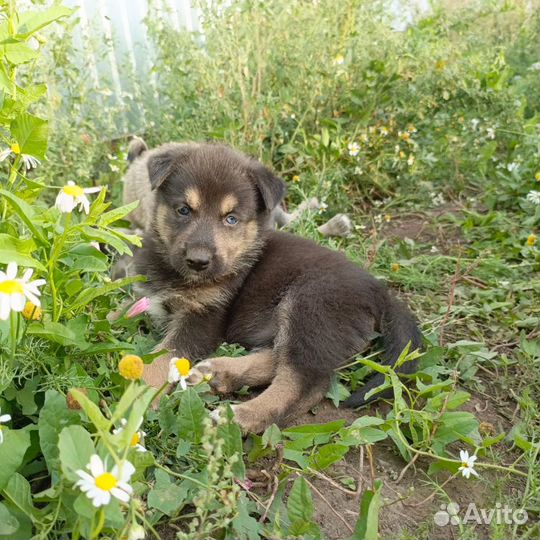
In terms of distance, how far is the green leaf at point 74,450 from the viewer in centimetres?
133

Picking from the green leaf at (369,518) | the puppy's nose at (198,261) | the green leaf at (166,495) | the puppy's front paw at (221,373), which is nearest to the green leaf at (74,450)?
the green leaf at (166,495)

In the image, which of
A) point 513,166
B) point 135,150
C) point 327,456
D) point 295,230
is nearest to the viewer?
point 327,456

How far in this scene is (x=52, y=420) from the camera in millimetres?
Result: 1701

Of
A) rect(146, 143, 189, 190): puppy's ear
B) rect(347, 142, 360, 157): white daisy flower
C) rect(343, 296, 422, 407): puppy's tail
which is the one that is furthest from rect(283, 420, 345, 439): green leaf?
rect(347, 142, 360, 157): white daisy flower

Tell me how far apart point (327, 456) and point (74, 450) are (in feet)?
3.36

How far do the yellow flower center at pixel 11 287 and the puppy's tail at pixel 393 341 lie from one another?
1516mm

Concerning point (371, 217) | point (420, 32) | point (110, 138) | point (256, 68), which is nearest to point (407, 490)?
point (371, 217)

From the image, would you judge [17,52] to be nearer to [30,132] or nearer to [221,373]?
[30,132]

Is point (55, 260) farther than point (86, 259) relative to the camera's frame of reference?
No

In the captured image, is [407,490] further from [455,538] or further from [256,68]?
[256,68]

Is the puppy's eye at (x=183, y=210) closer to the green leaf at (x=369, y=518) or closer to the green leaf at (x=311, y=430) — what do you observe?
the green leaf at (x=311, y=430)

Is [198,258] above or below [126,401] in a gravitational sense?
below

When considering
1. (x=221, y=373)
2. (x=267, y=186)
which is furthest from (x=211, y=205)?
(x=221, y=373)

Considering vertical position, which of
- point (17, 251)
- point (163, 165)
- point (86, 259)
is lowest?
point (163, 165)
